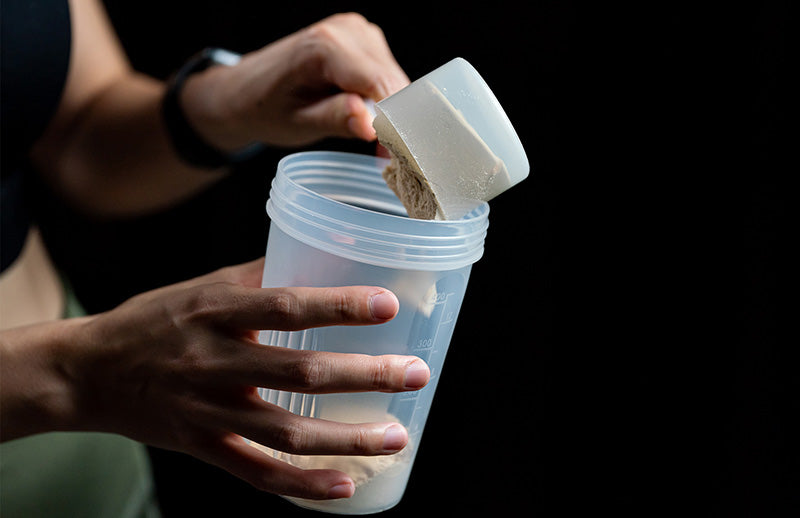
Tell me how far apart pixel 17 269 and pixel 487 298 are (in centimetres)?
68

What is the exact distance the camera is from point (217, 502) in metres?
1.34

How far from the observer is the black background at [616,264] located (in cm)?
90

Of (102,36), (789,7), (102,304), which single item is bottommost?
(102,304)

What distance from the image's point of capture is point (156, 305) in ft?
1.74

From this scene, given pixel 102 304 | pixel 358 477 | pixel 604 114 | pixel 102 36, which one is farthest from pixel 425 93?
pixel 102 304

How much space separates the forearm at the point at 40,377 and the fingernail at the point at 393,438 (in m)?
0.29

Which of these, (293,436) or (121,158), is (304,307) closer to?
(293,436)

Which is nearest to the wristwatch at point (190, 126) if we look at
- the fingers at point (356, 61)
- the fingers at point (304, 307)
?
the fingers at point (356, 61)

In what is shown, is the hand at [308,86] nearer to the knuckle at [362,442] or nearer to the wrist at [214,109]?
the wrist at [214,109]

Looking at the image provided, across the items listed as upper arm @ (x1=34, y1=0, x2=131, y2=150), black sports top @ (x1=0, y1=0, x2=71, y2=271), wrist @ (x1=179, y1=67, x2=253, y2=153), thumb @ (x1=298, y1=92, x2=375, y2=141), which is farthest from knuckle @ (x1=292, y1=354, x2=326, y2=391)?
upper arm @ (x1=34, y1=0, x2=131, y2=150)

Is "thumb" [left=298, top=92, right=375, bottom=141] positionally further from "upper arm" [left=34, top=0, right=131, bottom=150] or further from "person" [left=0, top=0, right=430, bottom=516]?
"upper arm" [left=34, top=0, right=131, bottom=150]

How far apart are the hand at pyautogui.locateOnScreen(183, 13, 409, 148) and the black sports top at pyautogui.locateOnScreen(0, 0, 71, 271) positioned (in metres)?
0.19

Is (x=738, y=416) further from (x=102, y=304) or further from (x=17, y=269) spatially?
(x=102, y=304)

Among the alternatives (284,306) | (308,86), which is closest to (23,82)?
(308,86)
